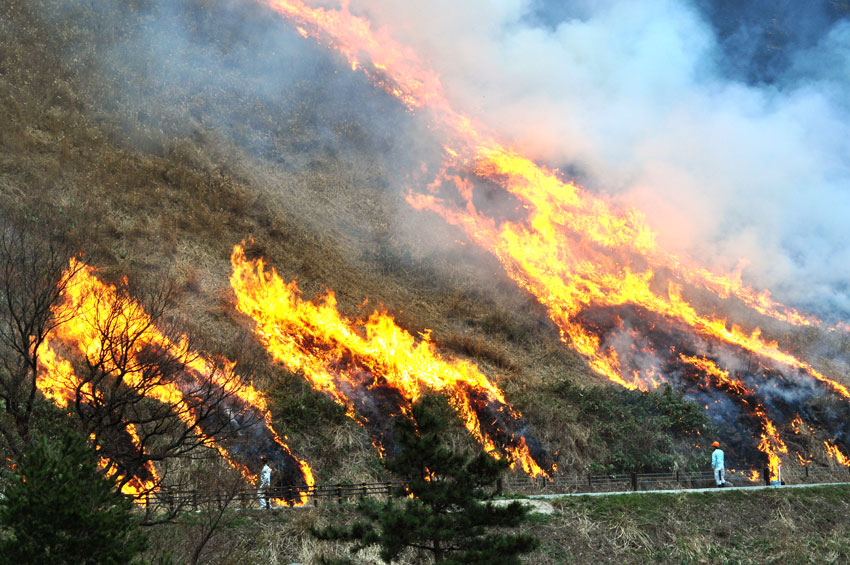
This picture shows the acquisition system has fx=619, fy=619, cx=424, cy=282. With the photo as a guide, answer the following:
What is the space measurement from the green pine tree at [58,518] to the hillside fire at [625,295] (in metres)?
14.5

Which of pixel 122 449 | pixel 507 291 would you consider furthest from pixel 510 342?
pixel 122 449

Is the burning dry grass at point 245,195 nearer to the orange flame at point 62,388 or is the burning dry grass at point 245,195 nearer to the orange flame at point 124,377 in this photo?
the orange flame at point 124,377

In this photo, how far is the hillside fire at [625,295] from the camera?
24.5 m

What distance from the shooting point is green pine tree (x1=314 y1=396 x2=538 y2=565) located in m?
10.5

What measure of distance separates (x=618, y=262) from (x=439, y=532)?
81.1ft

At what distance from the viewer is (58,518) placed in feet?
24.6

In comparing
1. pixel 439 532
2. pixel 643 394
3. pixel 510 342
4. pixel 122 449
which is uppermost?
pixel 510 342

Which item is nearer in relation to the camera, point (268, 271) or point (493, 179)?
point (268, 271)

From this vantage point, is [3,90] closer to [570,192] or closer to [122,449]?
[122,449]

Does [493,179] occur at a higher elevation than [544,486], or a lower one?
higher

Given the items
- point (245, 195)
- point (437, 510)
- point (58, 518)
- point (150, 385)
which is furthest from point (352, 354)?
point (58, 518)

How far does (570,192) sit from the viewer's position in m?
36.5

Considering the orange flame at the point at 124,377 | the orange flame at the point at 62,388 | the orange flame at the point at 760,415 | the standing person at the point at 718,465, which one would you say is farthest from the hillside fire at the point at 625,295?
the orange flame at the point at 62,388

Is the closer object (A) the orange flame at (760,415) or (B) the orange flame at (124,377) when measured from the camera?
(B) the orange flame at (124,377)
